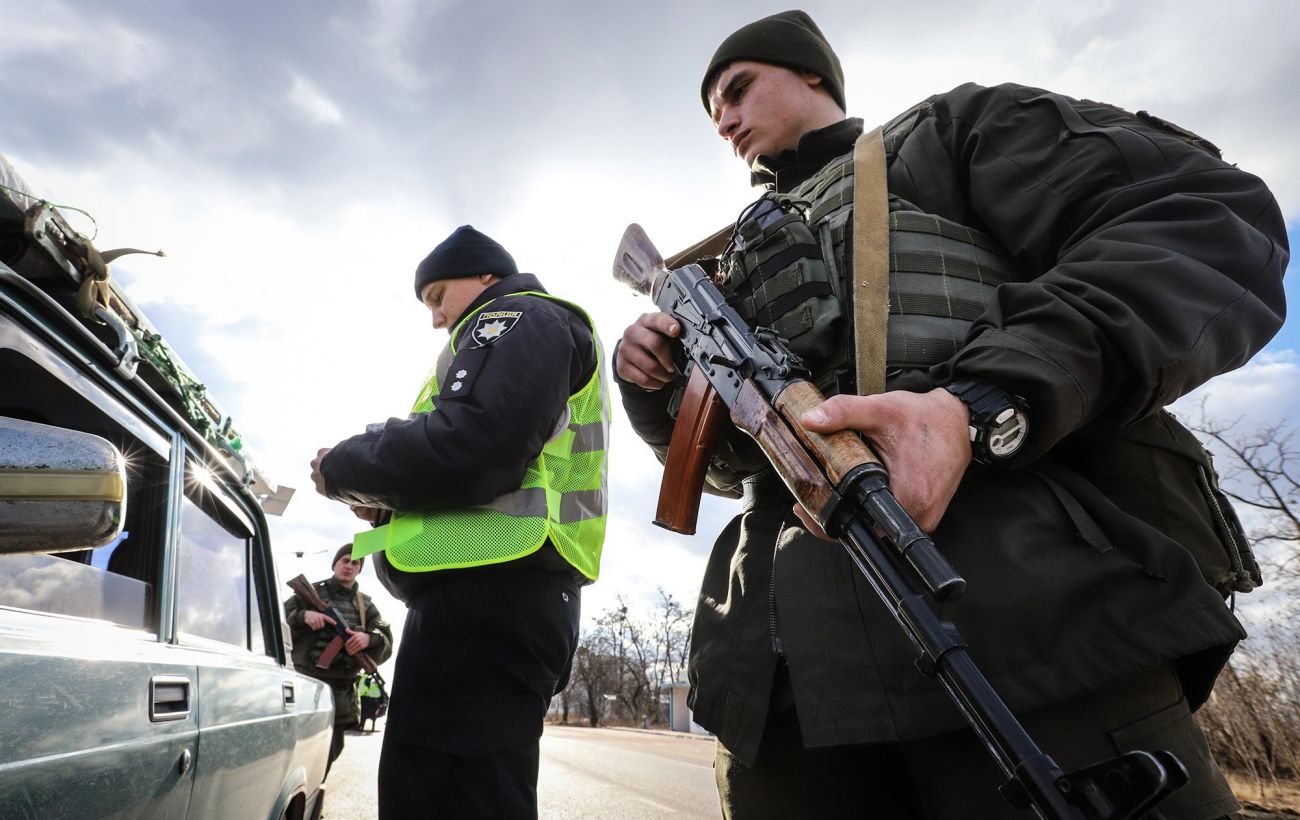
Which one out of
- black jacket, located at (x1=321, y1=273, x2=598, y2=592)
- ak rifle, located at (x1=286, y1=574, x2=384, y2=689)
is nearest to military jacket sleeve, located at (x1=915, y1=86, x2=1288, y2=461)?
black jacket, located at (x1=321, y1=273, x2=598, y2=592)

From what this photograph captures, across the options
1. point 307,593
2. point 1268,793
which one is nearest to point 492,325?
point 307,593

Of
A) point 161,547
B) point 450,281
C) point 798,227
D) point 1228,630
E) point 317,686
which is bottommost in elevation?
point 317,686

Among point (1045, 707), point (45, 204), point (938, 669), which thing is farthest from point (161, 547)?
point (1045, 707)

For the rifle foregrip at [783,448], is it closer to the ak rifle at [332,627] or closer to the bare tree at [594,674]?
the ak rifle at [332,627]

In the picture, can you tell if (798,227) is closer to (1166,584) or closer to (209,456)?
(1166,584)

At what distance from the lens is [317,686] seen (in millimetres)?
3303

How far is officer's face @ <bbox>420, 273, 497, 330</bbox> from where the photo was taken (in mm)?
3033

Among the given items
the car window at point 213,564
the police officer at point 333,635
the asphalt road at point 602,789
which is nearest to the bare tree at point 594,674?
the asphalt road at point 602,789

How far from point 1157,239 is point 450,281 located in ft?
8.31

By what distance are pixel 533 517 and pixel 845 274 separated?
4.01ft

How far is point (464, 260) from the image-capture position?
10.0ft

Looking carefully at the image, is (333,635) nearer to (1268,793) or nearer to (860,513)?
(860,513)

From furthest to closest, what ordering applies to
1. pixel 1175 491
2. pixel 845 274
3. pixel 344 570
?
pixel 344 570 → pixel 845 274 → pixel 1175 491

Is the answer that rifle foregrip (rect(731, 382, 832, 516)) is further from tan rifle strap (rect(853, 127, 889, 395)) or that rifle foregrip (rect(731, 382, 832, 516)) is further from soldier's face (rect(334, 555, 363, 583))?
soldier's face (rect(334, 555, 363, 583))
